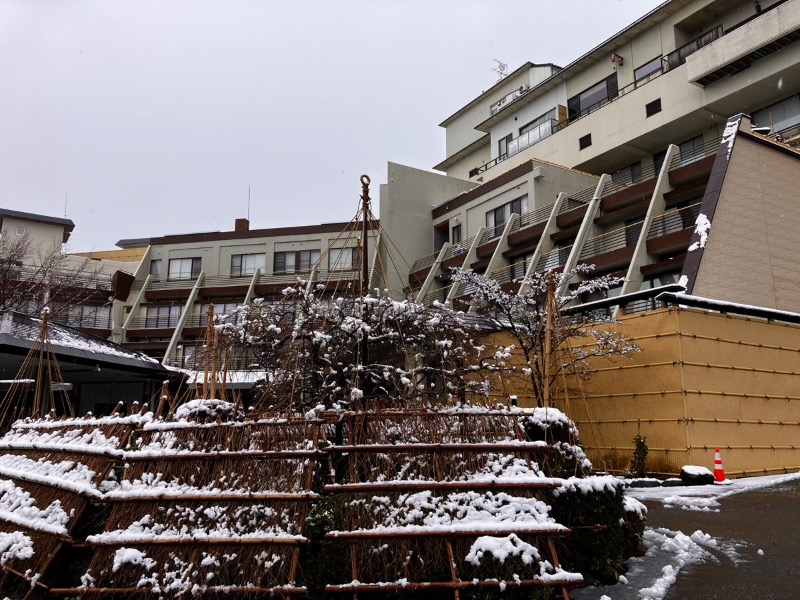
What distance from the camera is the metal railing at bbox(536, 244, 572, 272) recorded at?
3091cm

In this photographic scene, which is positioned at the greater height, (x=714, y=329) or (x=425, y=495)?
(x=714, y=329)

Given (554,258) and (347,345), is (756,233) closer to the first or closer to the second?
(554,258)

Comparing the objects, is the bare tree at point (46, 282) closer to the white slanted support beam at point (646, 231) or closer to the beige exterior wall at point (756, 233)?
the white slanted support beam at point (646, 231)

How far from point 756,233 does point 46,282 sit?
3661cm

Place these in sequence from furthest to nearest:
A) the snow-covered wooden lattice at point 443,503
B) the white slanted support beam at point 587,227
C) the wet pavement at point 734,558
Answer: the white slanted support beam at point 587,227
the wet pavement at point 734,558
the snow-covered wooden lattice at point 443,503

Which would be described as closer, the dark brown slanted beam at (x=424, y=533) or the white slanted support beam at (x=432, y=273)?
the dark brown slanted beam at (x=424, y=533)

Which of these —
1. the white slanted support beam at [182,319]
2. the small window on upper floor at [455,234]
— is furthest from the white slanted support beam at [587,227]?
the white slanted support beam at [182,319]

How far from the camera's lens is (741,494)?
13023 millimetres

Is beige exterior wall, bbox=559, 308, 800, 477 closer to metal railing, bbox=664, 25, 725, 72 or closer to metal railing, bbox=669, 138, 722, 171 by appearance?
metal railing, bbox=669, 138, 722, 171

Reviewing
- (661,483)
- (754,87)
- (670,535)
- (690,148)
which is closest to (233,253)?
(690,148)

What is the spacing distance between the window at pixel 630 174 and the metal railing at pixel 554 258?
6438 mm

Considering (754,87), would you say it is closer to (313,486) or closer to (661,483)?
(661,483)

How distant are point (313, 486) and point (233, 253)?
148 ft

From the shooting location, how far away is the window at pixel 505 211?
34531mm
